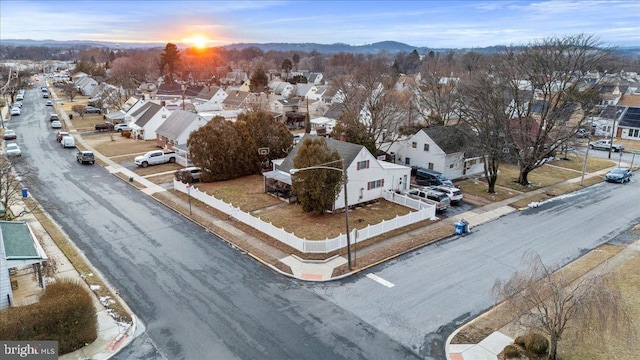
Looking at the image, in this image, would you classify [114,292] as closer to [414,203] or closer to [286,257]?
[286,257]

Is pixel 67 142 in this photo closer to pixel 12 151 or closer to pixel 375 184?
pixel 12 151

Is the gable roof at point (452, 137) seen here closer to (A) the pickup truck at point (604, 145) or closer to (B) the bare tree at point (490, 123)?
(B) the bare tree at point (490, 123)

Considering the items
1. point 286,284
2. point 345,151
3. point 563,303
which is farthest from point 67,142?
point 563,303

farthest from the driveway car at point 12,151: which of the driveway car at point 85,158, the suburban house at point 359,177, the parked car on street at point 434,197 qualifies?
the parked car on street at point 434,197

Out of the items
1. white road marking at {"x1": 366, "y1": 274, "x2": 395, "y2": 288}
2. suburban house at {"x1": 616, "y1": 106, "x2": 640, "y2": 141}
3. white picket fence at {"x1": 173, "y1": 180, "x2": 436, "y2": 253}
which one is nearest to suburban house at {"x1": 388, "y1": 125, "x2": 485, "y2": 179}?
white picket fence at {"x1": 173, "y1": 180, "x2": 436, "y2": 253}

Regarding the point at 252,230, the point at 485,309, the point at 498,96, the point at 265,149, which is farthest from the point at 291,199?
the point at 498,96
